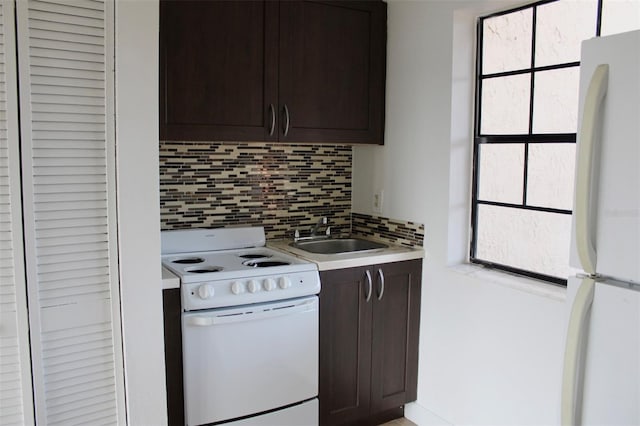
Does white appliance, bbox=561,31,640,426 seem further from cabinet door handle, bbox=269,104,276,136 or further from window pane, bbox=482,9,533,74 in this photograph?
cabinet door handle, bbox=269,104,276,136

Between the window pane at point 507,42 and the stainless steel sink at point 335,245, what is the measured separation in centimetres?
112

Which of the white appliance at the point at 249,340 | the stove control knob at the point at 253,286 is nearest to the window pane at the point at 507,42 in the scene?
the white appliance at the point at 249,340

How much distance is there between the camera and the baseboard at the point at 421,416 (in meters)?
2.84

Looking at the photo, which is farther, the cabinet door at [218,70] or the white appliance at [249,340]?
the cabinet door at [218,70]

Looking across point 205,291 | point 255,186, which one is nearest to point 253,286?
point 205,291

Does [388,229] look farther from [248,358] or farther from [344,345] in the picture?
[248,358]

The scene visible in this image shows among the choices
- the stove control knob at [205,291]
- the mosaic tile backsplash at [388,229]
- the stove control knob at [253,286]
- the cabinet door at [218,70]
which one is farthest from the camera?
the mosaic tile backsplash at [388,229]

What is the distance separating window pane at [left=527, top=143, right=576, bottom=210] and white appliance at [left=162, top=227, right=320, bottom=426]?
106 centimetres

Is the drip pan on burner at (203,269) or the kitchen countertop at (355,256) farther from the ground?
the kitchen countertop at (355,256)

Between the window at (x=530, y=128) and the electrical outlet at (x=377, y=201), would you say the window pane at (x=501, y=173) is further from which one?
the electrical outlet at (x=377, y=201)

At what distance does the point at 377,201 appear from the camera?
3207 mm

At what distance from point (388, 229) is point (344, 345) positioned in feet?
2.49

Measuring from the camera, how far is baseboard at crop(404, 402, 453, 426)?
9.33ft

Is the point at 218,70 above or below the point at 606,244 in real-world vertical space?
above
